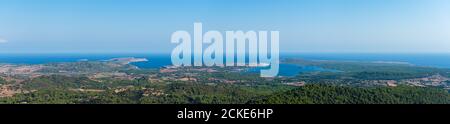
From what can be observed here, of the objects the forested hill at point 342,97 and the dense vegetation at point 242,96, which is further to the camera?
the dense vegetation at point 242,96

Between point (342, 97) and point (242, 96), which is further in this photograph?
point (242, 96)

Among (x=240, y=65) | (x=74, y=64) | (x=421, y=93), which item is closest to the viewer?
(x=421, y=93)

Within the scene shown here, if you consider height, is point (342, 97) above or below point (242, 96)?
above

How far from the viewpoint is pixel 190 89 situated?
45.5 ft

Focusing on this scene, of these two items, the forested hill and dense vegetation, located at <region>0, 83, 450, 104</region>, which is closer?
the forested hill
